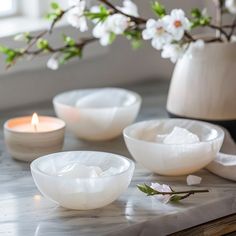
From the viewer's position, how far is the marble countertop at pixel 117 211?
4.00 feet

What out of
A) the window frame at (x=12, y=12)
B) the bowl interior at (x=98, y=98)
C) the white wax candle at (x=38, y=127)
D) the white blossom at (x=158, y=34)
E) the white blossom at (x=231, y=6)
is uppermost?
the white blossom at (x=158, y=34)

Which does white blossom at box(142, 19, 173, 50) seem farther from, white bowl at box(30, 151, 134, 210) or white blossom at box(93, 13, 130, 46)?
white bowl at box(30, 151, 134, 210)

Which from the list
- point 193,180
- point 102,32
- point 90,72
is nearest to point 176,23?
point 102,32

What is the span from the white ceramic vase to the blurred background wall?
39cm

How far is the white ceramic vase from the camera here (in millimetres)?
1600

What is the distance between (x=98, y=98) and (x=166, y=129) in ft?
0.76

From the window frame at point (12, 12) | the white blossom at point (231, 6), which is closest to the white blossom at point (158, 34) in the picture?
the white blossom at point (231, 6)

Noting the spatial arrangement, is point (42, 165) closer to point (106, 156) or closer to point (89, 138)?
point (106, 156)

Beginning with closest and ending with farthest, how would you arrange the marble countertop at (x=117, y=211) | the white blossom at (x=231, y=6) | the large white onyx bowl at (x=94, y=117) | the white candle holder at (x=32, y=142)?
the marble countertop at (x=117, y=211), the white candle holder at (x=32, y=142), the large white onyx bowl at (x=94, y=117), the white blossom at (x=231, y=6)

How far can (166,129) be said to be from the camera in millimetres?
1522

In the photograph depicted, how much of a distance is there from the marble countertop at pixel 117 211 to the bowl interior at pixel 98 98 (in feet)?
0.78

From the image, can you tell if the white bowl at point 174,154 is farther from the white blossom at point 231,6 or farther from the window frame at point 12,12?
the window frame at point 12,12

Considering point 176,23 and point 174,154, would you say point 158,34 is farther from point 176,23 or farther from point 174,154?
point 174,154

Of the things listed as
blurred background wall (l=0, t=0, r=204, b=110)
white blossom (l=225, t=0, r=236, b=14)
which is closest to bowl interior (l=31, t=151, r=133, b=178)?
blurred background wall (l=0, t=0, r=204, b=110)
